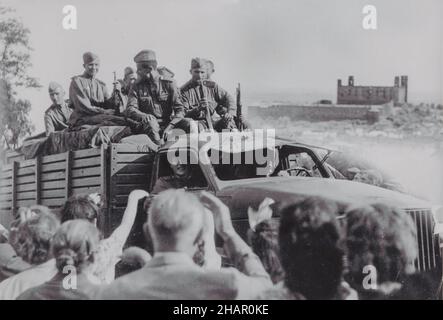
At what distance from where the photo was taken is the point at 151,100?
5.99 metres

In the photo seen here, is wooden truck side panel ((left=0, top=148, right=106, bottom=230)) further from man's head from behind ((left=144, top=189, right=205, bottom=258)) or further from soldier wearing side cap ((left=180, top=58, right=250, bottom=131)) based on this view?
soldier wearing side cap ((left=180, top=58, right=250, bottom=131))

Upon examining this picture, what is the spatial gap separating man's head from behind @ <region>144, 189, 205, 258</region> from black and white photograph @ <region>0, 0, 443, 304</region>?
0.01 m

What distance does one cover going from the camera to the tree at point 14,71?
6027 mm

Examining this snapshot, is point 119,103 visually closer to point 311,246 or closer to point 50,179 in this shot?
point 50,179

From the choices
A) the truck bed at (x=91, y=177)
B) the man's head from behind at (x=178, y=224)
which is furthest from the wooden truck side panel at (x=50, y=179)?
the man's head from behind at (x=178, y=224)

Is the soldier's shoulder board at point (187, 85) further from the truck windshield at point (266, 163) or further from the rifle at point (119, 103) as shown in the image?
the truck windshield at point (266, 163)

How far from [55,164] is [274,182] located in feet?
7.11

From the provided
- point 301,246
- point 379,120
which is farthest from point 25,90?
point 379,120

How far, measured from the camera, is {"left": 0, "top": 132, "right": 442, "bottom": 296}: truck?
5.13 metres

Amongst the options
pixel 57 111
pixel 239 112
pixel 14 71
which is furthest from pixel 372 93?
pixel 14 71

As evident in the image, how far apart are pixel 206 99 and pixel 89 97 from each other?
118cm

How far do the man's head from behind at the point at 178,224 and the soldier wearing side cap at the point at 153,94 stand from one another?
1.00 m

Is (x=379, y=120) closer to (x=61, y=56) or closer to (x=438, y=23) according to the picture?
(x=438, y=23)

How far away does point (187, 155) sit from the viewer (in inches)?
214
